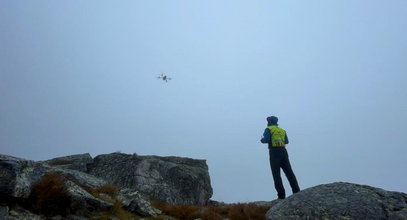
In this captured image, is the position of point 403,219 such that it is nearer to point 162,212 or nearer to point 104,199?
point 162,212

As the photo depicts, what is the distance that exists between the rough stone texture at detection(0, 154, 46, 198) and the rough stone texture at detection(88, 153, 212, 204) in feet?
31.8

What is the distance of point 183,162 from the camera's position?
21.0m

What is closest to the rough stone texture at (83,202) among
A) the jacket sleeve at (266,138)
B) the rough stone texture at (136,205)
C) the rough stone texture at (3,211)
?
the rough stone texture at (136,205)

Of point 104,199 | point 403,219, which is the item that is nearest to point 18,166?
point 104,199

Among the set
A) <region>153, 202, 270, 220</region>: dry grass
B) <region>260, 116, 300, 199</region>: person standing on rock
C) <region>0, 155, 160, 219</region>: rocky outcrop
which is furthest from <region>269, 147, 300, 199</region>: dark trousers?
<region>0, 155, 160, 219</region>: rocky outcrop

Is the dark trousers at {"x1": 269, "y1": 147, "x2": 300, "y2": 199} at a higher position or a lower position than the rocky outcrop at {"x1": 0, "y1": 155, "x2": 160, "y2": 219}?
higher

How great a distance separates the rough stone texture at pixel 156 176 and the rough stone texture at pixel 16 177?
31.8ft

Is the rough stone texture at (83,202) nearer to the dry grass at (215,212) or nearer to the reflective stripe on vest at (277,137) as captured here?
the dry grass at (215,212)

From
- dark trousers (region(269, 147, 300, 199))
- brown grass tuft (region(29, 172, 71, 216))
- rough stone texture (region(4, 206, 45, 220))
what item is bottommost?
rough stone texture (region(4, 206, 45, 220))

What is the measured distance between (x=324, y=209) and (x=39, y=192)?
27.1 feet

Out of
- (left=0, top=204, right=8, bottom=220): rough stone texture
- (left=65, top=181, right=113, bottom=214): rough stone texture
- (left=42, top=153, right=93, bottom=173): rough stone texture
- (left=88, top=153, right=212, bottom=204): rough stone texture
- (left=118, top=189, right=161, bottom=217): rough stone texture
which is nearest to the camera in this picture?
(left=0, top=204, right=8, bottom=220): rough stone texture

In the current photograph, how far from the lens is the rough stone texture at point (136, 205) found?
993cm

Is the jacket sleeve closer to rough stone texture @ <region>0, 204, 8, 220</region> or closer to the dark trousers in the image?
the dark trousers

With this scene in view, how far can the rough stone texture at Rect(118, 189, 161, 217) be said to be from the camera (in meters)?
9.93
